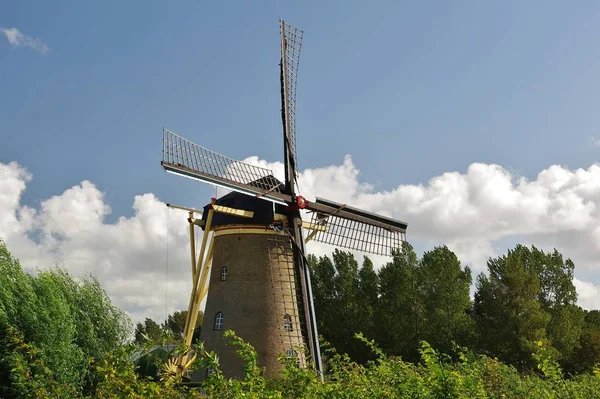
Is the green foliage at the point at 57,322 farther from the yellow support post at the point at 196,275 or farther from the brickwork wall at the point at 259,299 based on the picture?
the brickwork wall at the point at 259,299

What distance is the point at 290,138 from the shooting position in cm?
1967

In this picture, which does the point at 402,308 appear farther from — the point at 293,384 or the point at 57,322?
the point at 293,384

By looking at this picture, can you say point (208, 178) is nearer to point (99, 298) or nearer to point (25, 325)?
point (99, 298)

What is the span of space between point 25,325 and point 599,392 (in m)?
13.1

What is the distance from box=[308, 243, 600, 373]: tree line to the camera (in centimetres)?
2873

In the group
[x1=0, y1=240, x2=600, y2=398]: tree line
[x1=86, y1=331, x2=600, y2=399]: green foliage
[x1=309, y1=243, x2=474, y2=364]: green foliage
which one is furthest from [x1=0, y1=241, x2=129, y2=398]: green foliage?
[x1=309, y1=243, x2=474, y2=364]: green foliage

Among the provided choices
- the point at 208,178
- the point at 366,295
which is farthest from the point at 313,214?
the point at 366,295

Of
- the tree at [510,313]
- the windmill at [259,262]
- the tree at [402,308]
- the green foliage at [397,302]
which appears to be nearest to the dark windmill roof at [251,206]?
the windmill at [259,262]

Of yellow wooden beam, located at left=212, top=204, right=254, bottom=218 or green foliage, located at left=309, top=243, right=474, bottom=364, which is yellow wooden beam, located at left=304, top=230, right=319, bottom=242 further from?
green foliage, located at left=309, top=243, right=474, bottom=364

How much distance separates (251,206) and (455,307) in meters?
17.6

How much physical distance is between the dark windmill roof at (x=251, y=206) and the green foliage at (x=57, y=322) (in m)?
4.39

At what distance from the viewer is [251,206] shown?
18.3 meters

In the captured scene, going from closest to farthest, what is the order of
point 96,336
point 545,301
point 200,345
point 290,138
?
point 200,345 → point 96,336 → point 290,138 → point 545,301

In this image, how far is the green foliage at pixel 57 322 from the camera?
44.7 ft
